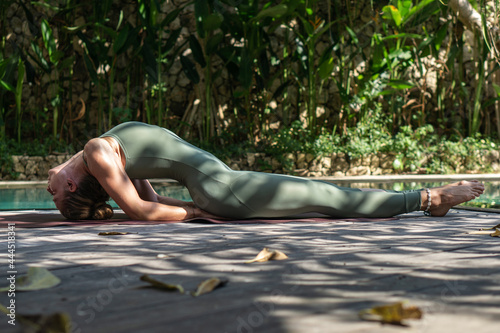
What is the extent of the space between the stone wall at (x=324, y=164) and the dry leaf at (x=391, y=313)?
17.5 feet

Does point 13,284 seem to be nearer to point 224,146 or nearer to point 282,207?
point 282,207

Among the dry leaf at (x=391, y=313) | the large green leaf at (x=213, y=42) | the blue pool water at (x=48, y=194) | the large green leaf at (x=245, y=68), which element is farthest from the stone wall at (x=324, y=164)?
the dry leaf at (x=391, y=313)

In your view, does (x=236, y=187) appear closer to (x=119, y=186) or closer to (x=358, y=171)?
(x=119, y=186)

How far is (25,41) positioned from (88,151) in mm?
6005

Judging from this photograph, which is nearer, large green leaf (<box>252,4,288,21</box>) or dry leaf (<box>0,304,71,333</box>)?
dry leaf (<box>0,304,71,333</box>)

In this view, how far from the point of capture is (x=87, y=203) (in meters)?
2.35

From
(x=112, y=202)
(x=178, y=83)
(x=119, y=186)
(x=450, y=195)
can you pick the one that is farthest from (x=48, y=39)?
(x=450, y=195)

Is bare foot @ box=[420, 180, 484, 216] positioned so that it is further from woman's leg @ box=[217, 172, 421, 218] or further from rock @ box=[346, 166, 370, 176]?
rock @ box=[346, 166, 370, 176]

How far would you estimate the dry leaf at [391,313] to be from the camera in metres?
0.80

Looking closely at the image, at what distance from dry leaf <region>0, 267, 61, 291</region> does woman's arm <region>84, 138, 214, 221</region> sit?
3.34 feet

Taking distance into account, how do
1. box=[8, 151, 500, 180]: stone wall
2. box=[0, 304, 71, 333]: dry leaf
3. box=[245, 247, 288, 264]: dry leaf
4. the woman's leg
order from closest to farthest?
box=[0, 304, 71, 333]: dry leaf, box=[245, 247, 288, 264]: dry leaf, the woman's leg, box=[8, 151, 500, 180]: stone wall

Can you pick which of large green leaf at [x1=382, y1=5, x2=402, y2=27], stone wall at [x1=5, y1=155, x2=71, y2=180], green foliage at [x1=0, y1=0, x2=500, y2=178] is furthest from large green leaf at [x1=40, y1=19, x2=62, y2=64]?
large green leaf at [x1=382, y1=5, x2=402, y2=27]

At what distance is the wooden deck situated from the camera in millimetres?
813

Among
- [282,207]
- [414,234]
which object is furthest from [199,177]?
[414,234]
